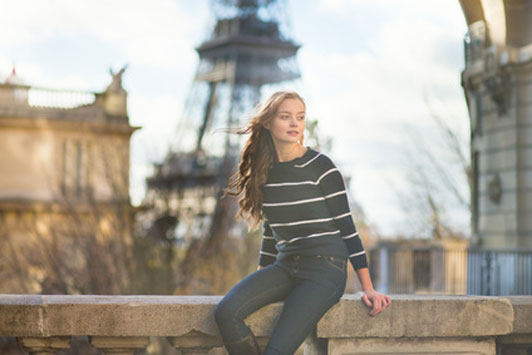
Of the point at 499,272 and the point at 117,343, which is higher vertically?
the point at 117,343

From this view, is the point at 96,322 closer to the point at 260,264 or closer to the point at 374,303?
the point at 260,264

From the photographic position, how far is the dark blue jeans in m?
4.38

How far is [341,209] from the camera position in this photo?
14.9 ft

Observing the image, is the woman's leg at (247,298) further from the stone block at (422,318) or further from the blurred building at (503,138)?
the blurred building at (503,138)

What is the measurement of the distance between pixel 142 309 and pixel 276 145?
3.81 feet

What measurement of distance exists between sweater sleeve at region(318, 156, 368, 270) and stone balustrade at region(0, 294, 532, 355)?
28cm

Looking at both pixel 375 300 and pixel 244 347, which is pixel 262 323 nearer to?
pixel 244 347

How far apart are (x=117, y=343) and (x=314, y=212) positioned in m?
1.28

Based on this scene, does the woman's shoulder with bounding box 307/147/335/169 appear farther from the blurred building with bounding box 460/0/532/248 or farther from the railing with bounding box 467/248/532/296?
the blurred building with bounding box 460/0/532/248

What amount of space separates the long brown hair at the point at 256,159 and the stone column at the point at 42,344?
1.20 metres

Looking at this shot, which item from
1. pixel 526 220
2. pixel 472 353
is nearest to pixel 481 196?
pixel 526 220

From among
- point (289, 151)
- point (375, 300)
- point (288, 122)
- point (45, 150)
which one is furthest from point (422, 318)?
point (45, 150)

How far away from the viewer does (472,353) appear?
4.98 meters

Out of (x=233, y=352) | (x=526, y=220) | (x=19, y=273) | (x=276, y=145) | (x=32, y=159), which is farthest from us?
(x=32, y=159)
